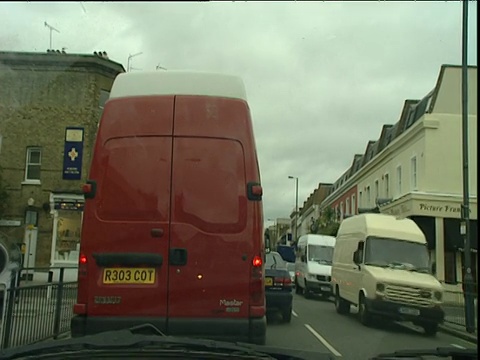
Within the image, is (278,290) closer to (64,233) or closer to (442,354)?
(442,354)

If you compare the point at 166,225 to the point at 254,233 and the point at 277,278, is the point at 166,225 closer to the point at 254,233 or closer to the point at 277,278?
the point at 254,233

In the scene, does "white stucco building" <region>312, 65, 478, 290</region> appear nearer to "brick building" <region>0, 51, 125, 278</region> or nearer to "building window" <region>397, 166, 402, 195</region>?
"building window" <region>397, 166, 402, 195</region>

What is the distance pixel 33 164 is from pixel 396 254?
14.7 metres

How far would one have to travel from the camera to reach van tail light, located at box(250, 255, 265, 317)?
5492mm

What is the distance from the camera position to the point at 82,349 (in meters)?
2.77

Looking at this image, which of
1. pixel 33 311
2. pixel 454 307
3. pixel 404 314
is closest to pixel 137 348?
pixel 33 311

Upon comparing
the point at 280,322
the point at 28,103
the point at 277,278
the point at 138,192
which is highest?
the point at 28,103

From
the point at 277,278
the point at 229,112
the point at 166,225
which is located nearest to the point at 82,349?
the point at 166,225

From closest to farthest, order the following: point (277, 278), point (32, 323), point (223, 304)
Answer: point (223, 304), point (32, 323), point (277, 278)

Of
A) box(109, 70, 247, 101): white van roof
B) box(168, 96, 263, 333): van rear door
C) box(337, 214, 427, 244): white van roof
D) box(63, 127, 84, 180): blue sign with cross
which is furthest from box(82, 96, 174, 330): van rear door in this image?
box(337, 214, 427, 244): white van roof

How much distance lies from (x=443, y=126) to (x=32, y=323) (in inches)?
832

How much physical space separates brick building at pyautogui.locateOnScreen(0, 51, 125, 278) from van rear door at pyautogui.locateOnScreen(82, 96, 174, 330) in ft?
51.5

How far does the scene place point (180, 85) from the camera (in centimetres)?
580

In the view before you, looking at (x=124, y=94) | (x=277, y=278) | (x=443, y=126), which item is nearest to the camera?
(x=124, y=94)
